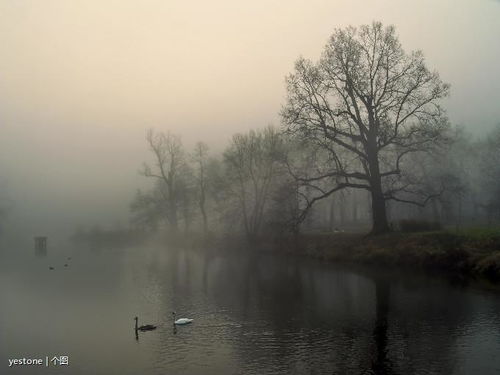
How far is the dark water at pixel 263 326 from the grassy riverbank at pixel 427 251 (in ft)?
8.10

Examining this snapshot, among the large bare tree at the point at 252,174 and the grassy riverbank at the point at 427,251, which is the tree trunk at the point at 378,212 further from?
the large bare tree at the point at 252,174

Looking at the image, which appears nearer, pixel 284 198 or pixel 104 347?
pixel 104 347

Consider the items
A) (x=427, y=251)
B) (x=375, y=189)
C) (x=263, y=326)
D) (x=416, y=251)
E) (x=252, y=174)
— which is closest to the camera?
(x=263, y=326)

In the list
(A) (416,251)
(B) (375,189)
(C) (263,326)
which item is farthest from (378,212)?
(C) (263,326)

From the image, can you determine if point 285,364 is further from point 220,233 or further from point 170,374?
point 220,233

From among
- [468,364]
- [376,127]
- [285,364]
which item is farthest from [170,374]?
[376,127]

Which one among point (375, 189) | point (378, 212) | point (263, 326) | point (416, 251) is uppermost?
point (375, 189)

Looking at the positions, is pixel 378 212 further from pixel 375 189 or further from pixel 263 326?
pixel 263 326

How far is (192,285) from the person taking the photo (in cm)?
2614

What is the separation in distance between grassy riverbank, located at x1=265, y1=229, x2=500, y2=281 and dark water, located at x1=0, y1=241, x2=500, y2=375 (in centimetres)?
247

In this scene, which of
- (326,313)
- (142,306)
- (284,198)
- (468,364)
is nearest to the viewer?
(468,364)

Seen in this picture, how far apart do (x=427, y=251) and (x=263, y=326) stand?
15.9 m

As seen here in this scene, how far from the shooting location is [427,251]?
27797mm

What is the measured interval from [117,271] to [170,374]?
2506 centimetres
